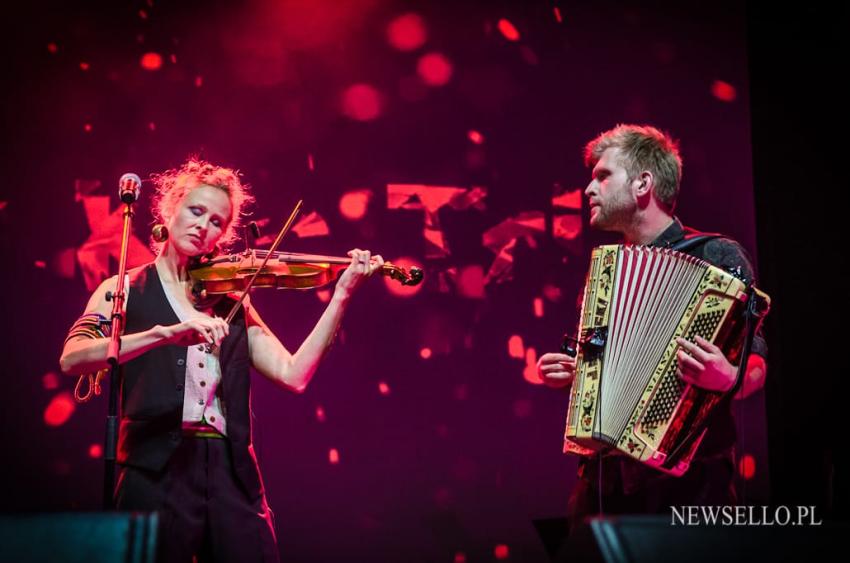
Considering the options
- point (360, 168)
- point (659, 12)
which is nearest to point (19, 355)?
point (360, 168)

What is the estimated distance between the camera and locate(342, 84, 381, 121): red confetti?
3.26 meters

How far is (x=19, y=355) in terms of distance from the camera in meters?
2.90

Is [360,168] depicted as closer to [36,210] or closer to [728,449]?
[36,210]

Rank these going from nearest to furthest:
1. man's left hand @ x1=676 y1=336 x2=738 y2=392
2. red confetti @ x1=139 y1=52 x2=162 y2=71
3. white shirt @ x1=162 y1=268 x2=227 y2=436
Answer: man's left hand @ x1=676 y1=336 x2=738 y2=392 → white shirt @ x1=162 y1=268 x2=227 y2=436 → red confetti @ x1=139 y1=52 x2=162 y2=71

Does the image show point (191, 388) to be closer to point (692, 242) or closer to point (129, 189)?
point (129, 189)

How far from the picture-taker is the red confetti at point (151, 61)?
310 cm

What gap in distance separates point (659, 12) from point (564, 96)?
22.1 inches

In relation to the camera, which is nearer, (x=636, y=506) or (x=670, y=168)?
(x=636, y=506)

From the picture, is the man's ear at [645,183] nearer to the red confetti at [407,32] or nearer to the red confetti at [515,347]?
the red confetti at [515,347]

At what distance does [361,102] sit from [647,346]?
1.70 m

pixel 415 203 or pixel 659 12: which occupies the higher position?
pixel 659 12

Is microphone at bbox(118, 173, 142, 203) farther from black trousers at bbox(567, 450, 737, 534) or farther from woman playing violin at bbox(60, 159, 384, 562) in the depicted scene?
black trousers at bbox(567, 450, 737, 534)

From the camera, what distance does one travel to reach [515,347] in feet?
10.8

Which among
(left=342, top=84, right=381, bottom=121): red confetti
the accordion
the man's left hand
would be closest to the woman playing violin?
the accordion
